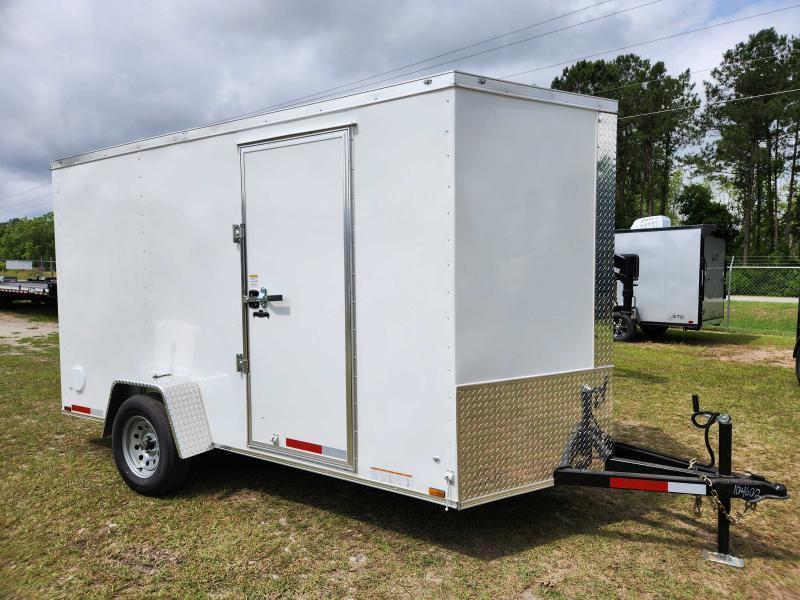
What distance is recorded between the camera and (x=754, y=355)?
473 inches

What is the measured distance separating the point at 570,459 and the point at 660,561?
77 centimetres

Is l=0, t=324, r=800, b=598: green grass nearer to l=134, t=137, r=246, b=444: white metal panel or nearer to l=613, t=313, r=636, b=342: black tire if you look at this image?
l=134, t=137, r=246, b=444: white metal panel

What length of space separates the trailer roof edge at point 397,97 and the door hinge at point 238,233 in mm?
688

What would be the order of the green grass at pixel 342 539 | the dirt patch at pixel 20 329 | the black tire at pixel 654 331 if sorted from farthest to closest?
the dirt patch at pixel 20 329 < the black tire at pixel 654 331 < the green grass at pixel 342 539

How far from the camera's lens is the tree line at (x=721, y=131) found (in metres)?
33.3

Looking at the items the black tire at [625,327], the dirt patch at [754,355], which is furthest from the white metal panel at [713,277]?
the black tire at [625,327]

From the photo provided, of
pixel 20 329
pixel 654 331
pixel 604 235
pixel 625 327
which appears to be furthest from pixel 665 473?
pixel 20 329

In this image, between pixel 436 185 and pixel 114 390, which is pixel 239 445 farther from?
pixel 436 185

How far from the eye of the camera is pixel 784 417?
7.09 meters

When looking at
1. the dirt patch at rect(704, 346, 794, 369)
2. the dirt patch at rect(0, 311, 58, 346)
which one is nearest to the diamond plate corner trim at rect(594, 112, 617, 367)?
the dirt patch at rect(704, 346, 794, 369)

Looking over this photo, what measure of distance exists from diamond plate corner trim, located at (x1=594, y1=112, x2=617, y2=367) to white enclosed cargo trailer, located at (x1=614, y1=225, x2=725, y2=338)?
1000cm

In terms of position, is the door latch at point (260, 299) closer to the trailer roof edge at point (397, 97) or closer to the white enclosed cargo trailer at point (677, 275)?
the trailer roof edge at point (397, 97)

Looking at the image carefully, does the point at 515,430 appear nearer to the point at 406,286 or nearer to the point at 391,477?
the point at 391,477

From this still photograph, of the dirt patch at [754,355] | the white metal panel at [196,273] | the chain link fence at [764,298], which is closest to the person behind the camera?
the white metal panel at [196,273]
